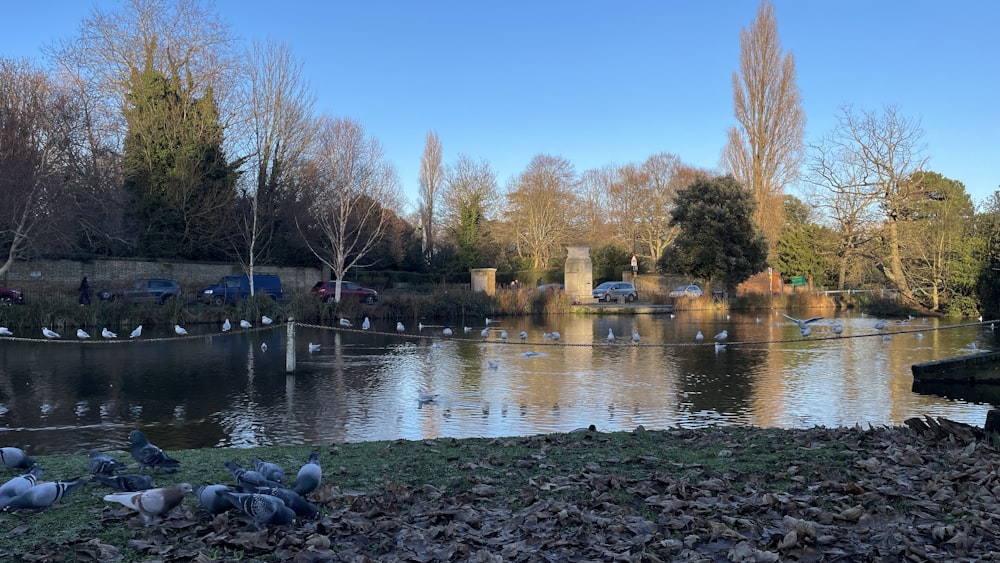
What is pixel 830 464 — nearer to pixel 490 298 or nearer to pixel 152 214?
pixel 490 298

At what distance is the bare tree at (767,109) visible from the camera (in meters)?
50.7

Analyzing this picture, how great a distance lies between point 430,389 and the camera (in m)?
13.2

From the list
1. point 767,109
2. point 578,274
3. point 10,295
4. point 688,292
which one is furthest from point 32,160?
point 767,109

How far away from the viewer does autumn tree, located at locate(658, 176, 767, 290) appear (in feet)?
132

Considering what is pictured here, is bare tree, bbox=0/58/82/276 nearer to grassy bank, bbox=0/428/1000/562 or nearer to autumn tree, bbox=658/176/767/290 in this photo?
grassy bank, bbox=0/428/1000/562

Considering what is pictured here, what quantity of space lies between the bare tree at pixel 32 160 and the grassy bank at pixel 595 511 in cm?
2115

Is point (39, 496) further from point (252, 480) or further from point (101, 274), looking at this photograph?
point (101, 274)

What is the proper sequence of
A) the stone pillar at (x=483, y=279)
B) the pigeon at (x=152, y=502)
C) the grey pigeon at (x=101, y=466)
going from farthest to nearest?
the stone pillar at (x=483, y=279) → the grey pigeon at (x=101, y=466) → the pigeon at (x=152, y=502)

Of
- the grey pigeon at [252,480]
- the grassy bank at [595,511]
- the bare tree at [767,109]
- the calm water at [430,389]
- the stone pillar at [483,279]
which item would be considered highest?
the bare tree at [767,109]

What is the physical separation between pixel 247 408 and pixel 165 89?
3061 cm

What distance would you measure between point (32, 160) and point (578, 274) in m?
26.7

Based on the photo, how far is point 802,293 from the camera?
43.4m

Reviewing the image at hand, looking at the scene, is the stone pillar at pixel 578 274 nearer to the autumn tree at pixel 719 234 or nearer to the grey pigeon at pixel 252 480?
the autumn tree at pixel 719 234

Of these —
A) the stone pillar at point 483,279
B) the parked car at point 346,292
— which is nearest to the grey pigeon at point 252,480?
the parked car at point 346,292
